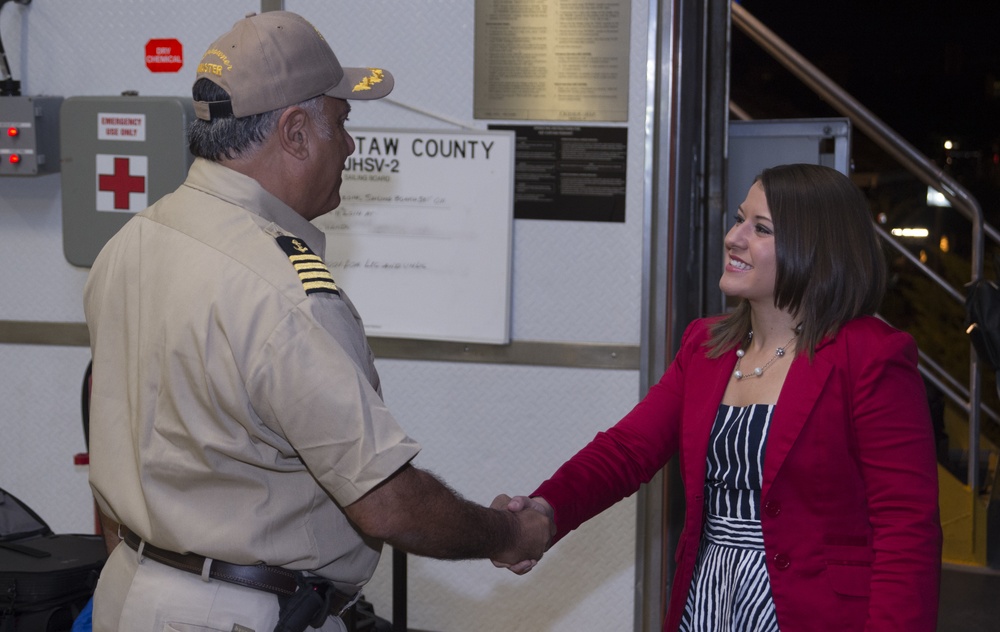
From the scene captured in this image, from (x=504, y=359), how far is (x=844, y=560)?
5.52 ft

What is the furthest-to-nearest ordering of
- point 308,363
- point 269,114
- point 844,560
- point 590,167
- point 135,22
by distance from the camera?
1. point 135,22
2. point 590,167
3. point 844,560
4. point 269,114
5. point 308,363

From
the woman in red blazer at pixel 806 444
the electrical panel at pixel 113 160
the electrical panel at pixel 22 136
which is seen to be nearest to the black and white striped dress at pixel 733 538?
the woman in red blazer at pixel 806 444

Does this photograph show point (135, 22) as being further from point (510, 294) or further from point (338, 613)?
point (338, 613)

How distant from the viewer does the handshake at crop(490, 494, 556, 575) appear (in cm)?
207

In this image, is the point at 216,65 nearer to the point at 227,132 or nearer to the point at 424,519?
the point at 227,132

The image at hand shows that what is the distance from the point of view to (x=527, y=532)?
6.93 feet

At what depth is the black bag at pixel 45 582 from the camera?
263cm

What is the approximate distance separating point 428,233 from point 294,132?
1.65 metres

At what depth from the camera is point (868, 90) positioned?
1211 cm

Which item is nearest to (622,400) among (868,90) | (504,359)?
(504,359)

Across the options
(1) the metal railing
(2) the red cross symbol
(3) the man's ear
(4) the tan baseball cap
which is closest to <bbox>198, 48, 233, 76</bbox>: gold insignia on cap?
(4) the tan baseball cap

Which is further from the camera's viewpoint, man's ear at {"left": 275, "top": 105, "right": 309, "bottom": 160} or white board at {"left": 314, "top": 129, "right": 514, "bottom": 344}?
white board at {"left": 314, "top": 129, "right": 514, "bottom": 344}

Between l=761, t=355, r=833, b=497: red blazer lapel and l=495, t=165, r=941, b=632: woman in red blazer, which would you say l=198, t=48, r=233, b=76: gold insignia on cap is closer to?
l=495, t=165, r=941, b=632: woman in red blazer

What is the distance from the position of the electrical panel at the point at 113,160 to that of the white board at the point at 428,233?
0.52 m
